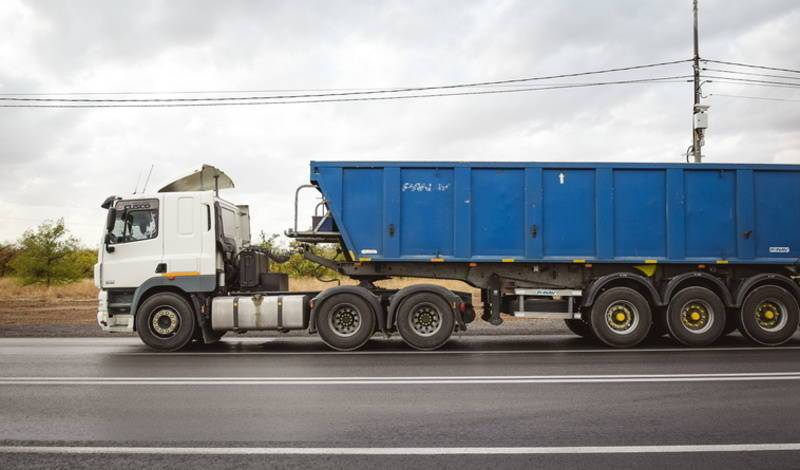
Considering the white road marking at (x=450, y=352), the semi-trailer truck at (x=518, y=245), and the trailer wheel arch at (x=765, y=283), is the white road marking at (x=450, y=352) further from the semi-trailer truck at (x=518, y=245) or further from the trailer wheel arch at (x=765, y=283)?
the trailer wheel arch at (x=765, y=283)

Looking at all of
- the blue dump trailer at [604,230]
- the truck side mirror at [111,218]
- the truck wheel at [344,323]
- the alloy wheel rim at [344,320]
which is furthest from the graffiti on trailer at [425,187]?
the truck side mirror at [111,218]

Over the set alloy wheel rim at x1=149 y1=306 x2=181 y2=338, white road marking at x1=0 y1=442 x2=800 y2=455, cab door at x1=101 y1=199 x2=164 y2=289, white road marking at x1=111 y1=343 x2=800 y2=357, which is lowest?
white road marking at x1=111 y1=343 x2=800 y2=357

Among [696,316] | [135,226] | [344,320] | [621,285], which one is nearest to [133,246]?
[135,226]

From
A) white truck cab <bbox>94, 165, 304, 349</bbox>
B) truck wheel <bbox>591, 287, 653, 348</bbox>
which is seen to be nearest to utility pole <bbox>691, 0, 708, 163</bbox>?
→ truck wheel <bbox>591, 287, 653, 348</bbox>

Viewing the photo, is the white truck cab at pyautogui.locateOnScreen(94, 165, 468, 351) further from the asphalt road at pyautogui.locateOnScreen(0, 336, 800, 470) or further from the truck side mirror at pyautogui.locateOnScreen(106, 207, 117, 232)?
the asphalt road at pyautogui.locateOnScreen(0, 336, 800, 470)

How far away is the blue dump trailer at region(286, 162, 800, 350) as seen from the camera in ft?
33.5

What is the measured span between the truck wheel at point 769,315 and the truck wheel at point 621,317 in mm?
1696

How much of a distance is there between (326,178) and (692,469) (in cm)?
763

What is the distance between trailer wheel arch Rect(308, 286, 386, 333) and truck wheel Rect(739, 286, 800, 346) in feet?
20.4

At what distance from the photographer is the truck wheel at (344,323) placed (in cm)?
991

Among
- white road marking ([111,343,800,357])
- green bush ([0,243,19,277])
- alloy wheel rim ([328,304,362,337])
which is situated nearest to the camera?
white road marking ([111,343,800,357])

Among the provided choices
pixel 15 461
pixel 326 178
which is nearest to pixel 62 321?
pixel 326 178

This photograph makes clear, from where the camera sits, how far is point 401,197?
409 inches

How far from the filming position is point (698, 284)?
10336 millimetres
